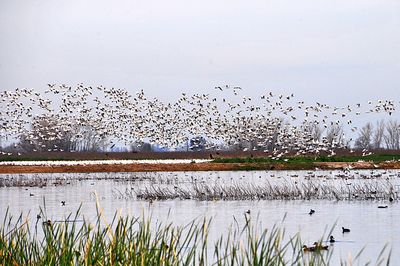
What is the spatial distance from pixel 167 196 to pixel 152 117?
142 feet

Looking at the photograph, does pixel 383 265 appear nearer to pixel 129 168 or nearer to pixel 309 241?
Result: pixel 309 241

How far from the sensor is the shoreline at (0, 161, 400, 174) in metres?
73.5

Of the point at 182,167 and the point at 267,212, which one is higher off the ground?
the point at 182,167

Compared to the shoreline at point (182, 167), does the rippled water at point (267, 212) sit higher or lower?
lower

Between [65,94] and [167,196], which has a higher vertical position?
[65,94]

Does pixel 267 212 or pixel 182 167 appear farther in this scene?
pixel 182 167

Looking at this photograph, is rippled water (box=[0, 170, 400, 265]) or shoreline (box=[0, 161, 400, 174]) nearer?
rippled water (box=[0, 170, 400, 265])

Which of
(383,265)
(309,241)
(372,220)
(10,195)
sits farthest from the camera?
(10,195)

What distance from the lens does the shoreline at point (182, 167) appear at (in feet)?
241

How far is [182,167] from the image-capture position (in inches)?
3012

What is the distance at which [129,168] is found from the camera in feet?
244

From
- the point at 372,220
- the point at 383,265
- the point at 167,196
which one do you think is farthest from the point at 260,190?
the point at 383,265

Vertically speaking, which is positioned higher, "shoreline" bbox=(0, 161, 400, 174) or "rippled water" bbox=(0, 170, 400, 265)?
"shoreline" bbox=(0, 161, 400, 174)

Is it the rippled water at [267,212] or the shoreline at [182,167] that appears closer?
the rippled water at [267,212]
